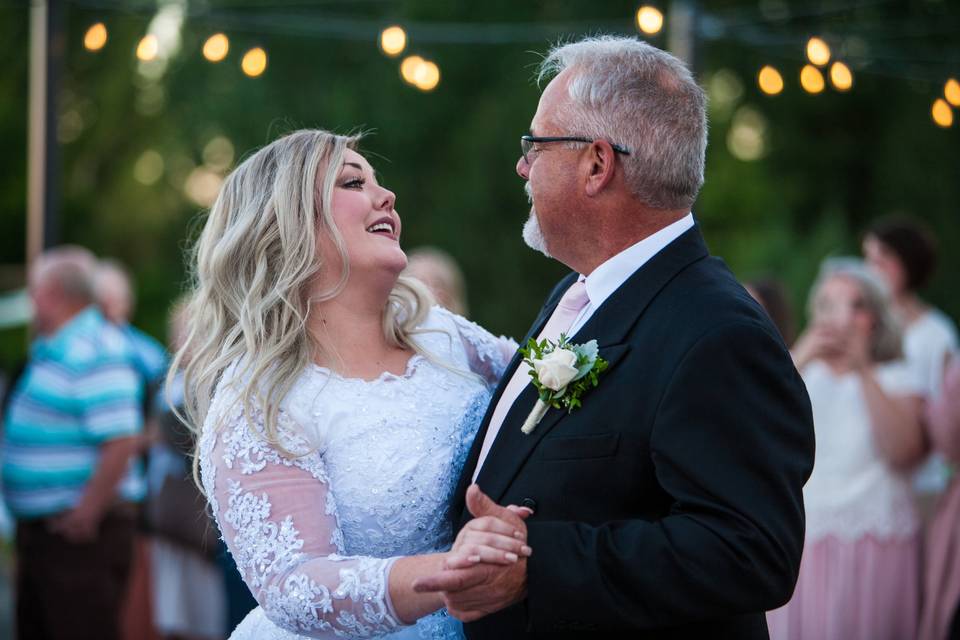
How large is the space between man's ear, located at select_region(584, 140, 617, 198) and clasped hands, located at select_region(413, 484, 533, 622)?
833 millimetres

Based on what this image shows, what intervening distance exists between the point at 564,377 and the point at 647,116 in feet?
2.24

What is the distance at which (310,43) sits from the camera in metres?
21.9

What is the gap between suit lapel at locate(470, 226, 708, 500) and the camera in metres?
2.89

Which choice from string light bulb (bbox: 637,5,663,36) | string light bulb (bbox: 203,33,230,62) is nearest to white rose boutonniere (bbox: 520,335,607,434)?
string light bulb (bbox: 637,5,663,36)

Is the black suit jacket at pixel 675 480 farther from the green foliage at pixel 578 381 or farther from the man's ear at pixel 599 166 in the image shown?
the man's ear at pixel 599 166

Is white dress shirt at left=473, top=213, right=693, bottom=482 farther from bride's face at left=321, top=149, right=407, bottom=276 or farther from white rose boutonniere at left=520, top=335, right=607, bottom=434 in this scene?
bride's face at left=321, top=149, right=407, bottom=276

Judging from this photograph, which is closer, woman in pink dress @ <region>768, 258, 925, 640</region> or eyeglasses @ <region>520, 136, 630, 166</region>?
eyeglasses @ <region>520, 136, 630, 166</region>

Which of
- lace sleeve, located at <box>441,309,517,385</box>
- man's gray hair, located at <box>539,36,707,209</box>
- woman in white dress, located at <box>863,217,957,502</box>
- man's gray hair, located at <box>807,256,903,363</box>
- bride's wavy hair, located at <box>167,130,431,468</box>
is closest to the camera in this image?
man's gray hair, located at <box>539,36,707,209</box>

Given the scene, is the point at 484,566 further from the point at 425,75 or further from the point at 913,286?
the point at 913,286

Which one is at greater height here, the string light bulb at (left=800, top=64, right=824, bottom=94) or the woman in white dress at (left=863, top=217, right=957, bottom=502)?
the string light bulb at (left=800, top=64, right=824, bottom=94)

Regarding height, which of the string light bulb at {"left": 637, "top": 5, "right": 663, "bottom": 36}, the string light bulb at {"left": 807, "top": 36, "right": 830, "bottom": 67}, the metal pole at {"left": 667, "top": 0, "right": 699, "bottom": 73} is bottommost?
the string light bulb at {"left": 807, "top": 36, "right": 830, "bottom": 67}

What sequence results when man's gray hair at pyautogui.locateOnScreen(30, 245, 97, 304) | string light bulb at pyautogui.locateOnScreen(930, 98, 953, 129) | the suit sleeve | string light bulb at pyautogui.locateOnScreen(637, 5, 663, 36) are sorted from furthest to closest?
man's gray hair at pyautogui.locateOnScreen(30, 245, 97, 304) → string light bulb at pyautogui.locateOnScreen(930, 98, 953, 129) → string light bulb at pyautogui.locateOnScreen(637, 5, 663, 36) → the suit sleeve

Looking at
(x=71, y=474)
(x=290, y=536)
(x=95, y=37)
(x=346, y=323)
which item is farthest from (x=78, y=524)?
(x=290, y=536)

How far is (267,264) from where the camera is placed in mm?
3383
